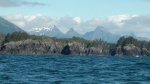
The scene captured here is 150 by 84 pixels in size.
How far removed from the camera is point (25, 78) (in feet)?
166

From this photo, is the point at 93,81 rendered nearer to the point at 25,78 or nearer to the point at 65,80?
the point at 65,80

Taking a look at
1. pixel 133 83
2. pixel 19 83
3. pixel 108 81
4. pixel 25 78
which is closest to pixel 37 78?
pixel 25 78

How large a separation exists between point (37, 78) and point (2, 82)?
592 cm

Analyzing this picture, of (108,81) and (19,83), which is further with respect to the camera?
(108,81)

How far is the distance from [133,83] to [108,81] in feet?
10.6

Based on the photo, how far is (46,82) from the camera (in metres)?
46.8

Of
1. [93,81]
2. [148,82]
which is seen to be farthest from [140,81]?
[93,81]

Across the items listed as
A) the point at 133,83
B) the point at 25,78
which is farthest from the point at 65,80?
the point at 133,83

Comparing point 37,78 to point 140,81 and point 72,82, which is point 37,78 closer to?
point 72,82

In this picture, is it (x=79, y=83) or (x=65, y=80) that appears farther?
(x=65, y=80)

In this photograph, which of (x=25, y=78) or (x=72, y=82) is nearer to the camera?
(x=72, y=82)

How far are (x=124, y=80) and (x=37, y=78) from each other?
11.3 metres

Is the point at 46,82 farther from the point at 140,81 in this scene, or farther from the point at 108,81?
the point at 140,81

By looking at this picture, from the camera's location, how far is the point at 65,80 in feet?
162
